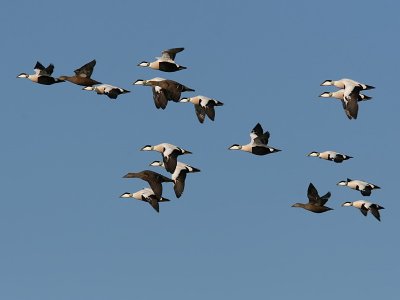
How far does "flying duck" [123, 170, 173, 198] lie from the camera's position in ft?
197

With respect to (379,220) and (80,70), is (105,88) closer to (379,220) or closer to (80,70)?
(80,70)

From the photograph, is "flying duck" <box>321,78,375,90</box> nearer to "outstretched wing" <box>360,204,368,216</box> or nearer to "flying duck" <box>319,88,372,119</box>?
"flying duck" <box>319,88,372,119</box>

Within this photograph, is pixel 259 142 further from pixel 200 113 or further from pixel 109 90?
pixel 109 90

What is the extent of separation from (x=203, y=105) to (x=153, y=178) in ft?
12.7

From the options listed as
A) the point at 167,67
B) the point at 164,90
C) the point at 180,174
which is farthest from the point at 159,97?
the point at 180,174

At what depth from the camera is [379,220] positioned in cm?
6309

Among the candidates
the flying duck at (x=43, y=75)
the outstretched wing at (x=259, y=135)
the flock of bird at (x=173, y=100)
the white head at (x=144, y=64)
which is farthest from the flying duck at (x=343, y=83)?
the flying duck at (x=43, y=75)

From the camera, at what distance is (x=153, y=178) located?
198 feet

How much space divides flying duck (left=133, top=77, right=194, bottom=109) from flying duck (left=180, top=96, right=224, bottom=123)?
137 centimetres

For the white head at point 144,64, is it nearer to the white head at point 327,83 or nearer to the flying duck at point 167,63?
the flying duck at point 167,63

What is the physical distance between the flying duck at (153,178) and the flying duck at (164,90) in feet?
8.63

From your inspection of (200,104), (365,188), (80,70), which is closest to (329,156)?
(365,188)

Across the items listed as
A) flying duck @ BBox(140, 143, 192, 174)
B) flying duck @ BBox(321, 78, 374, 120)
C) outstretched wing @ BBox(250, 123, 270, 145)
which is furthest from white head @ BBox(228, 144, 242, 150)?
flying duck @ BBox(321, 78, 374, 120)

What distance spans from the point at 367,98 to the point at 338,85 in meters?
1.67
